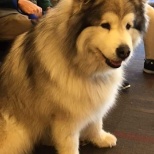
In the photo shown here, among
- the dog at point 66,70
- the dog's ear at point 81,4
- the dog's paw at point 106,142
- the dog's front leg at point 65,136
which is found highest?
the dog's ear at point 81,4

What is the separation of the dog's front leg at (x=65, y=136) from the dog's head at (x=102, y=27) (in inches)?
14.4

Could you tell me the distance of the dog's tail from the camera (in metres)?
1.45

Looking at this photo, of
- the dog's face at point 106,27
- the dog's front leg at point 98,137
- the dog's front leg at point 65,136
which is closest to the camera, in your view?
the dog's face at point 106,27

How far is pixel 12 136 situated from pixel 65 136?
0.87 ft

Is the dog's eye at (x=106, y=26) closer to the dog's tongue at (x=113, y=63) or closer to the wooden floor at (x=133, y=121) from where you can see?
the dog's tongue at (x=113, y=63)

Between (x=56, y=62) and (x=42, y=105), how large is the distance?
0.23m

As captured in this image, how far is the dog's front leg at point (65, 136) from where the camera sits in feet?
4.69

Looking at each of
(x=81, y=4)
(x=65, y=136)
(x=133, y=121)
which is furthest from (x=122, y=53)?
(x=133, y=121)

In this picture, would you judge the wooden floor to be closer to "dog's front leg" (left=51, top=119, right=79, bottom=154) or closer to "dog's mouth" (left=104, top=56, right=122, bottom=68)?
"dog's front leg" (left=51, top=119, right=79, bottom=154)

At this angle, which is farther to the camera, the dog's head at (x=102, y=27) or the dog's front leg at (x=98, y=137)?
the dog's front leg at (x=98, y=137)

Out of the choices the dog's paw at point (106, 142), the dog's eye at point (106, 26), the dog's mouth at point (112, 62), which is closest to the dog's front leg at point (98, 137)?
the dog's paw at point (106, 142)

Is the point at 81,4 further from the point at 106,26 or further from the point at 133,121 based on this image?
the point at 133,121

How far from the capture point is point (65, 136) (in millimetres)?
1455

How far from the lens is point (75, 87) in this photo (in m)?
1.40
